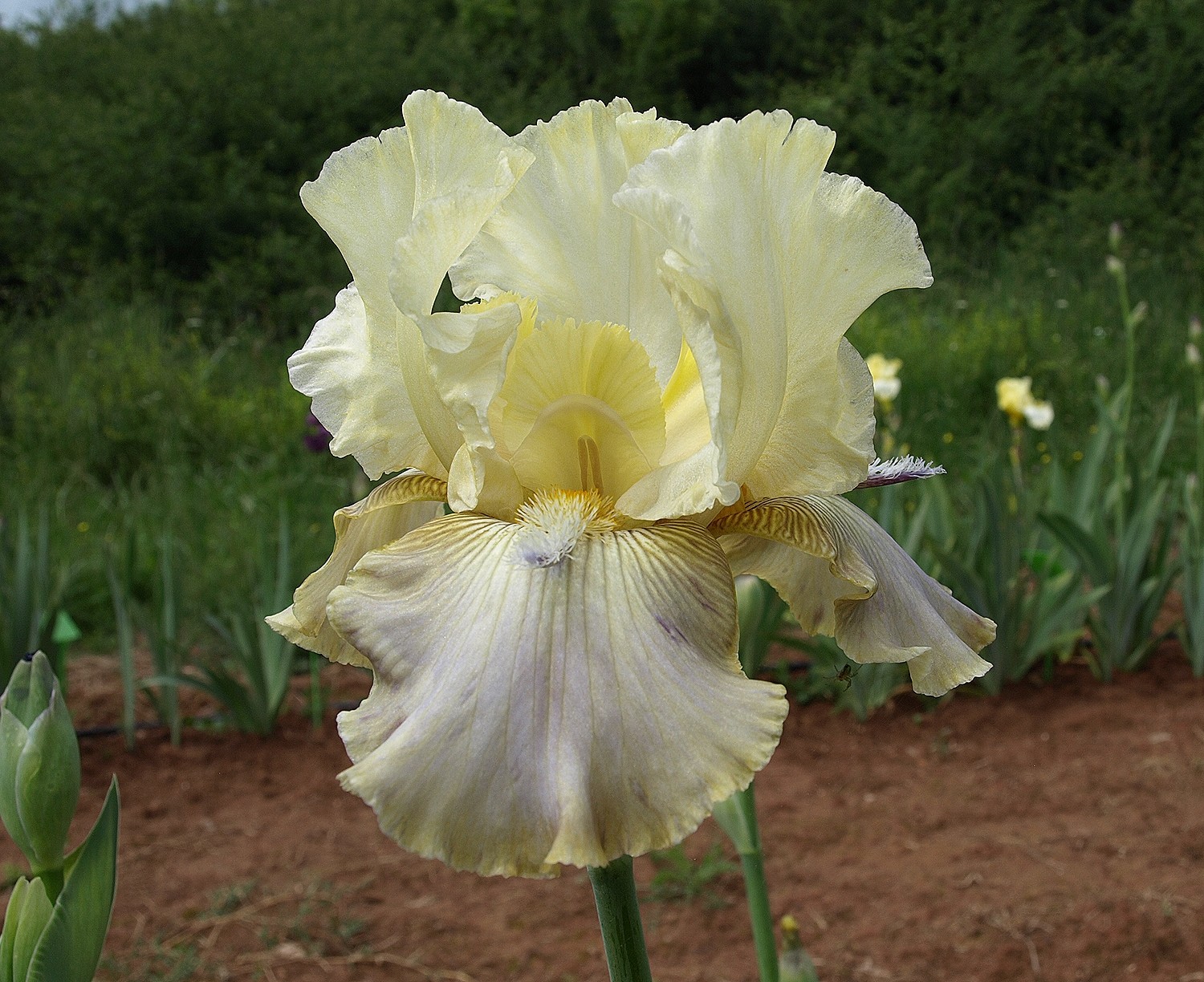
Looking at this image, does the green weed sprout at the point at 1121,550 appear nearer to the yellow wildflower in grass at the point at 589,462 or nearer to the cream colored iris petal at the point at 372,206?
the yellow wildflower in grass at the point at 589,462

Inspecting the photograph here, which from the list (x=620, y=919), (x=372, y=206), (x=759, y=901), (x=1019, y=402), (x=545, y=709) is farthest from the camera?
(x=1019, y=402)

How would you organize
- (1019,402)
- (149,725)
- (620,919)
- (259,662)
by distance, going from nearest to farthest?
(620,919), (259,662), (149,725), (1019,402)

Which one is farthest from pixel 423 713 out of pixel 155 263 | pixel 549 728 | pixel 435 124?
pixel 155 263

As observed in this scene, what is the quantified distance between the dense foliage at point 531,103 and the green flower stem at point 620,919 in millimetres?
7619

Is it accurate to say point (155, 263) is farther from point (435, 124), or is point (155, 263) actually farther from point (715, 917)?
point (435, 124)

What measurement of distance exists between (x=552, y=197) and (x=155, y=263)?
9.43 meters

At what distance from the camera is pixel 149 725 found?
3.26 metres

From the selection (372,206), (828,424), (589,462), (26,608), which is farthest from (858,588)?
(26,608)

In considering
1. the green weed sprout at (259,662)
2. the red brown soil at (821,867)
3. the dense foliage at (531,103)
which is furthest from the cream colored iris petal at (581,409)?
the dense foliage at (531,103)

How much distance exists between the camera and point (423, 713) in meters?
0.70

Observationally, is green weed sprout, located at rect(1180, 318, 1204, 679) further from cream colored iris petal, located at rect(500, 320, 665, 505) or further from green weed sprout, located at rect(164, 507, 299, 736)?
cream colored iris petal, located at rect(500, 320, 665, 505)

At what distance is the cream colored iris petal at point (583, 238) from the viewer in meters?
0.91

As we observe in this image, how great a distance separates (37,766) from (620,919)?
491mm

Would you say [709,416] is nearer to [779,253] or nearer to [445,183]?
A: [779,253]
